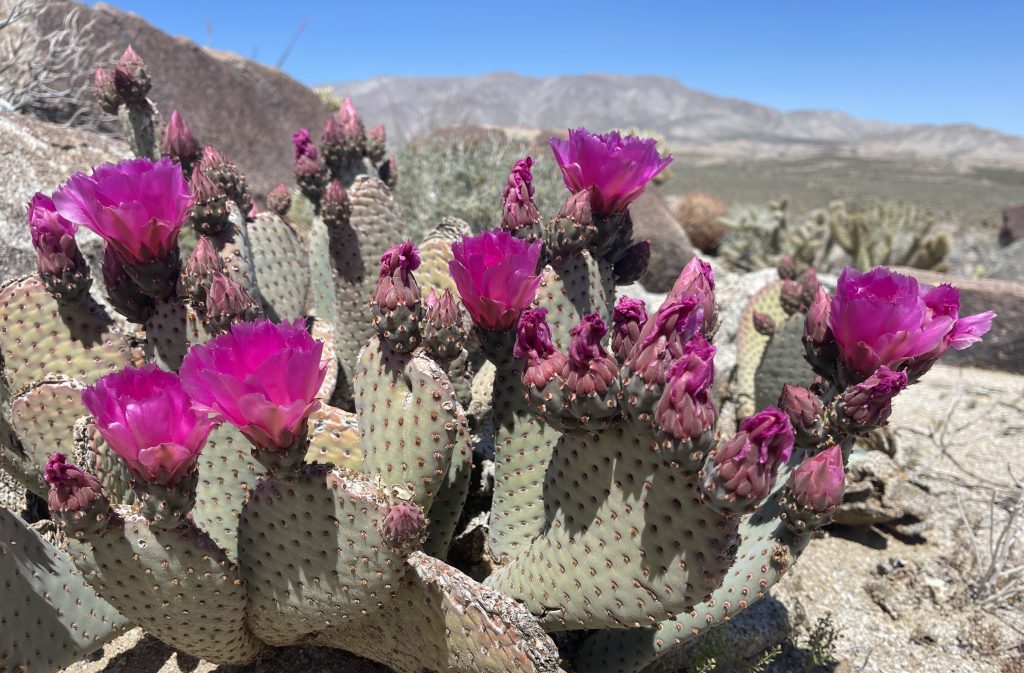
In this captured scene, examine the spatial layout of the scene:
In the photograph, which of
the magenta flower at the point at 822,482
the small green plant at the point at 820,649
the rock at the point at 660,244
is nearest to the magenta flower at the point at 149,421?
the magenta flower at the point at 822,482

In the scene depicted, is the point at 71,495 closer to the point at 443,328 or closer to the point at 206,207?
the point at 443,328


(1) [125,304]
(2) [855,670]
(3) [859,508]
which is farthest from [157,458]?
(3) [859,508]

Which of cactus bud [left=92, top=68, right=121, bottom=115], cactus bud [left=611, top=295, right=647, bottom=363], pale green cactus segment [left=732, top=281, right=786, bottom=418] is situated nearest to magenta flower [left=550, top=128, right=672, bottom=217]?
cactus bud [left=611, top=295, right=647, bottom=363]

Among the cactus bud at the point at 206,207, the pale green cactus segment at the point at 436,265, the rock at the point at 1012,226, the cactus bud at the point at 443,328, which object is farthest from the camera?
the rock at the point at 1012,226

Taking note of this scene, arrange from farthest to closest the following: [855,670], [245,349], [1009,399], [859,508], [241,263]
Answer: [1009,399] < [859,508] < [855,670] < [241,263] < [245,349]

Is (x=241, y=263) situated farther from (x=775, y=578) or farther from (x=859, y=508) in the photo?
(x=859, y=508)

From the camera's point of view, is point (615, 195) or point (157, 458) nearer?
point (157, 458)

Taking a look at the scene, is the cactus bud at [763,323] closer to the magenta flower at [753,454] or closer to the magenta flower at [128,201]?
the magenta flower at [753,454]
